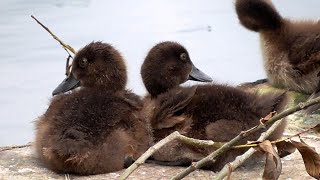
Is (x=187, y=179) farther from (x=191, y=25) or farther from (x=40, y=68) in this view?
(x=191, y=25)

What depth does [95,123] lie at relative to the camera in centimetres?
208

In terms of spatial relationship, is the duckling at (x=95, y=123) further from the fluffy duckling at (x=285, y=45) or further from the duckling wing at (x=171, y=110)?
Result: the fluffy duckling at (x=285, y=45)

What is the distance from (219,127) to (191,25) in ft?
9.93

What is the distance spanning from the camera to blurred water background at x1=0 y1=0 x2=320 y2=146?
369 centimetres

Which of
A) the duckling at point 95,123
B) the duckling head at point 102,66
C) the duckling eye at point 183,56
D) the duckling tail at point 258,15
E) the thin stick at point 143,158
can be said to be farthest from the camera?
the duckling tail at point 258,15

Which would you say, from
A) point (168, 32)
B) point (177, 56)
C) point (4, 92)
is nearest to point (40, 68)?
point (4, 92)

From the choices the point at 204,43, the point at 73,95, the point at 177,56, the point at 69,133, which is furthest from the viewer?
Result: the point at 204,43

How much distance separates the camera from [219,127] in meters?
2.13

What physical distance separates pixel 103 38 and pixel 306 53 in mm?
2005

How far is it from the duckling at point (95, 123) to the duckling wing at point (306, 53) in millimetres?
947

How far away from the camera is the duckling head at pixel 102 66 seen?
2.27 m

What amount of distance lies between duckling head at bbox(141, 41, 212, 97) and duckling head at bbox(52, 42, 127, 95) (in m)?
0.09

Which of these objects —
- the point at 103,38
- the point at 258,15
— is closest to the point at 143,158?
the point at 258,15

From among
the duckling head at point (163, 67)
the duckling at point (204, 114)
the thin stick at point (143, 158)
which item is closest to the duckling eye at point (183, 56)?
the duckling head at point (163, 67)
